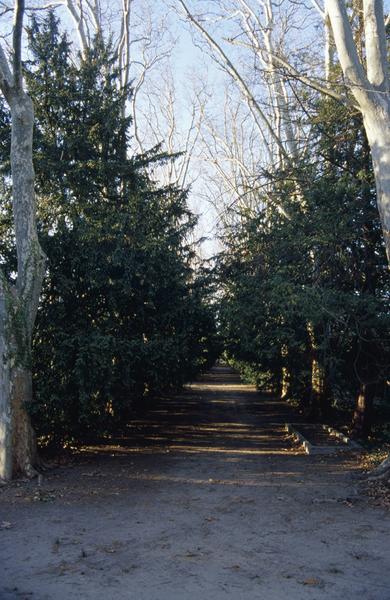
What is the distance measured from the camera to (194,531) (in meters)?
7.32

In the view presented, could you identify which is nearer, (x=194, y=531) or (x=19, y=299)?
(x=194, y=531)

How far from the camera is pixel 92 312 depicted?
1319 centimetres

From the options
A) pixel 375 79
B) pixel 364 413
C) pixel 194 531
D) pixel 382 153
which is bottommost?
pixel 194 531

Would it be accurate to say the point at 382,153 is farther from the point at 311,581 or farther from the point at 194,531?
the point at 311,581

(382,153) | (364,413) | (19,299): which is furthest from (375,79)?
(364,413)

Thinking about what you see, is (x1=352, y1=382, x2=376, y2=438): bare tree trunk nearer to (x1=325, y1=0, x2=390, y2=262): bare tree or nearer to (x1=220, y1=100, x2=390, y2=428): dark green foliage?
(x1=220, y1=100, x2=390, y2=428): dark green foliage

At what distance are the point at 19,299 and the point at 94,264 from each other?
2313 millimetres

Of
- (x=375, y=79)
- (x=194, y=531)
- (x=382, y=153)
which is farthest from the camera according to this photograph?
(x=375, y=79)

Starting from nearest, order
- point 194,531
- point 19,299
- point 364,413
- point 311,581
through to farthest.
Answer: point 311,581
point 194,531
point 19,299
point 364,413

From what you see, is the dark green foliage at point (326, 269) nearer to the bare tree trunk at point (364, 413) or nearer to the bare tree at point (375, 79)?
the bare tree trunk at point (364, 413)

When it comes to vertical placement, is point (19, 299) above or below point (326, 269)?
below

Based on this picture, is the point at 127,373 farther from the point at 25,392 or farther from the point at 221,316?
the point at 221,316

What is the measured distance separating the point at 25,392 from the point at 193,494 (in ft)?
11.6

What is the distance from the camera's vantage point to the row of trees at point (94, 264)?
38.1ft
